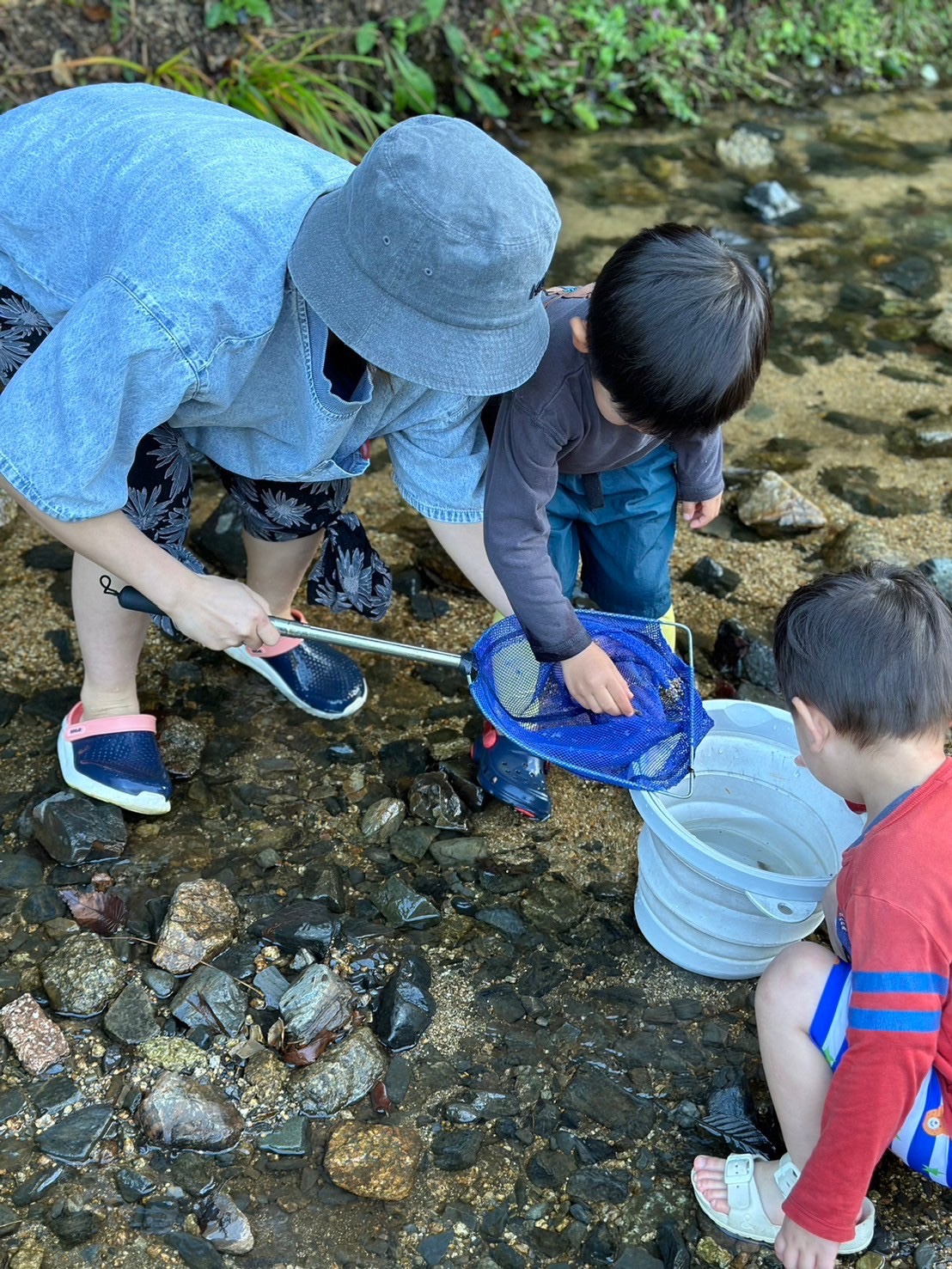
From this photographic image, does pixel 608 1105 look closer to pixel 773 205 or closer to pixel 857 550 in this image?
pixel 857 550

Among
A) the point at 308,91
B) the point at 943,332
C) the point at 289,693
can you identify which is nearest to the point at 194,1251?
the point at 289,693

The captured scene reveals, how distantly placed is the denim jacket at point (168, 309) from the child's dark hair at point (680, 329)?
0.35 meters

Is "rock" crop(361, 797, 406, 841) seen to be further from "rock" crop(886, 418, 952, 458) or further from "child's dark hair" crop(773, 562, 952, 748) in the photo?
"rock" crop(886, 418, 952, 458)

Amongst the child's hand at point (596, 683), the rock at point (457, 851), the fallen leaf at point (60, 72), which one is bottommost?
the rock at point (457, 851)

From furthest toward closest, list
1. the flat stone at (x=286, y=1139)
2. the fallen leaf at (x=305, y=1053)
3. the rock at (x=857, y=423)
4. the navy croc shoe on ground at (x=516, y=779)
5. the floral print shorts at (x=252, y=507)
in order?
the rock at (x=857, y=423)
the navy croc shoe on ground at (x=516, y=779)
the floral print shorts at (x=252, y=507)
the fallen leaf at (x=305, y=1053)
the flat stone at (x=286, y=1139)

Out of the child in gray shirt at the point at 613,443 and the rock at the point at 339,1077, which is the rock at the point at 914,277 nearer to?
the child in gray shirt at the point at 613,443

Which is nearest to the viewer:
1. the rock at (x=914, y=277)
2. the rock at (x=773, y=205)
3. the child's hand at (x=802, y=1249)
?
the child's hand at (x=802, y=1249)

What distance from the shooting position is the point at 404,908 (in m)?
2.20

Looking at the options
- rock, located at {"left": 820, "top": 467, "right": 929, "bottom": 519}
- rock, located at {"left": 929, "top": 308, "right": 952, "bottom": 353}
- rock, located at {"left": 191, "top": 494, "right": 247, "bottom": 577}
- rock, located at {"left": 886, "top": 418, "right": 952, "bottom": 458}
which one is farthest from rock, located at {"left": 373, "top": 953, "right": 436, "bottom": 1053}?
rock, located at {"left": 929, "top": 308, "right": 952, "bottom": 353}

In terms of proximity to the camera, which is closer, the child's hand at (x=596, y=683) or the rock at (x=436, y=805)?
the child's hand at (x=596, y=683)

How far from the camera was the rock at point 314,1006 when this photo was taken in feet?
6.41

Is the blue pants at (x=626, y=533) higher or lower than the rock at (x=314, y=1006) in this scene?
higher

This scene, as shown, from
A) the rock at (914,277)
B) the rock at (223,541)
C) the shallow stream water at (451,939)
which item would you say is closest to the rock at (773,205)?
the rock at (914,277)

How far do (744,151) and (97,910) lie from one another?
4290mm
